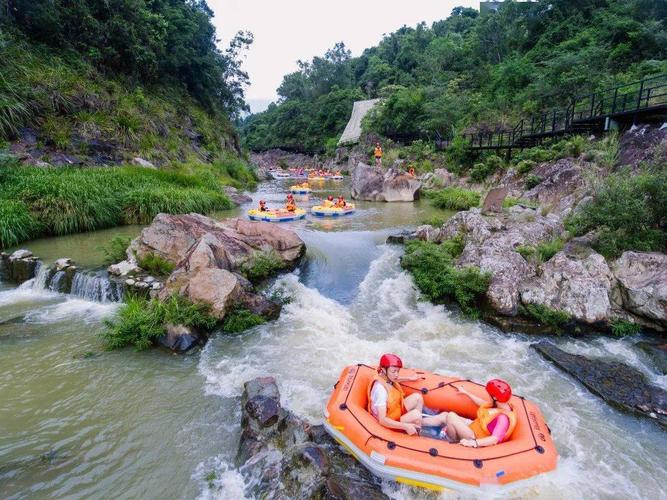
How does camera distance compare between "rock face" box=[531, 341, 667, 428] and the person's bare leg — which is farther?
"rock face" box=[531, 341, 667, 428]

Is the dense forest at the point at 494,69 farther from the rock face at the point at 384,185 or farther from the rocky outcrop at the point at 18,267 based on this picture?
the rocky outcrop at the point at 18,267

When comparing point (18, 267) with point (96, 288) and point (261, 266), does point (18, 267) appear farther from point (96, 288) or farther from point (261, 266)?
point (261, 266)

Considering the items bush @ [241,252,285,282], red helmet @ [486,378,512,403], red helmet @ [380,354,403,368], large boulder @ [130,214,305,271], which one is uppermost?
large boulder @ [130,214,305,271]

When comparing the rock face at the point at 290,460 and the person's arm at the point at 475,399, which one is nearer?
the rock face at the point at 290,460

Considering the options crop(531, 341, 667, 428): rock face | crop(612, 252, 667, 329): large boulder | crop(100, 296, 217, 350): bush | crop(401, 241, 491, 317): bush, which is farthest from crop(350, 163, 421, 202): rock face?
crop(100, 296, 217, 350): bush

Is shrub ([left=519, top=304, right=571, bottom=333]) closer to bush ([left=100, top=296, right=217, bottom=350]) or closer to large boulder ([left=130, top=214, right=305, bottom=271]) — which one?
large boulder ([left=130, top=214, right=305, bottom=271])

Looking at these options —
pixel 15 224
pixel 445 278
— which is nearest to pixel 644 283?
pixel 445 278

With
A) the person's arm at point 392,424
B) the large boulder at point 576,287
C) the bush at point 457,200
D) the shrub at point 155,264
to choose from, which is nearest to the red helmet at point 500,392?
the person's arm at point 392,424
